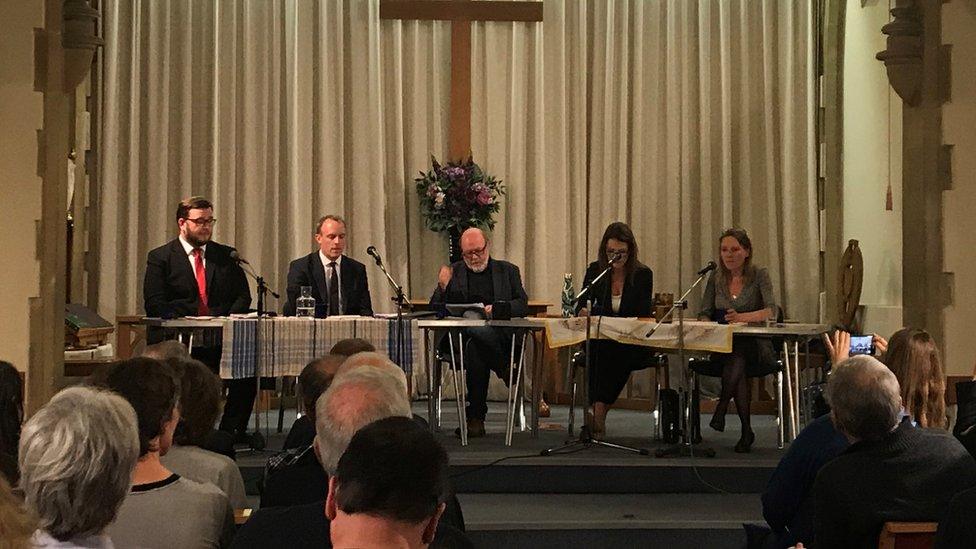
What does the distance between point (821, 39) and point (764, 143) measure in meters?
0.89

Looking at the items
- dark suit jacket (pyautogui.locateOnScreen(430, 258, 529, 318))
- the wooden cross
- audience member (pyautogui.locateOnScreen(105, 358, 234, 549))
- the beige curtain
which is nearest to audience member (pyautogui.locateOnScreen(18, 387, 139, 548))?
audience member (pyautogui.locateOnScreen(105, 358, 234, 549))

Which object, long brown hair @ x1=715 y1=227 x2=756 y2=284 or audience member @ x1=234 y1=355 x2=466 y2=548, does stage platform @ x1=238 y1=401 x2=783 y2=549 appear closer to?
long brown hair @ x1=715 y1=227 x2=756 y2=284

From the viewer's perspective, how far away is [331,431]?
9.44 feet

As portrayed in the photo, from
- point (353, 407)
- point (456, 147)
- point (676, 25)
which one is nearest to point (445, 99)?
point (456, 147)

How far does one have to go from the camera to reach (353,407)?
2.89 meters

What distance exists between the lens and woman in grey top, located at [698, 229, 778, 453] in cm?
732

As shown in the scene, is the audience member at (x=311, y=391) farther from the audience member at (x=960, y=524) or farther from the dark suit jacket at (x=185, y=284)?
the dark suit jacket at (x=185, y=284)

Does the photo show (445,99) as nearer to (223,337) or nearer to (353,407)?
(223,337)

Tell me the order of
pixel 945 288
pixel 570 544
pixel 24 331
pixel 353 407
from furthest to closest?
1. pixel 945 288
2. pixel 24 331
3. pixel 570 544
4. pixel 353 407

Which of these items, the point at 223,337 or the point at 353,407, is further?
the point at 223,337

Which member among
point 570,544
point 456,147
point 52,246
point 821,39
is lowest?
point 570,544

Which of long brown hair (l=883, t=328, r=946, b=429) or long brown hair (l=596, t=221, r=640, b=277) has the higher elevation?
long brown hair (l=596, t=221, r=640, b=277)

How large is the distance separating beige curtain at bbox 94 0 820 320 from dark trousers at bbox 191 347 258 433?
107 inches

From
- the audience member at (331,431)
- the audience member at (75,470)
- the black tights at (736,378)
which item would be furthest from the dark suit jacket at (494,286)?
the audience member at (75,470)
